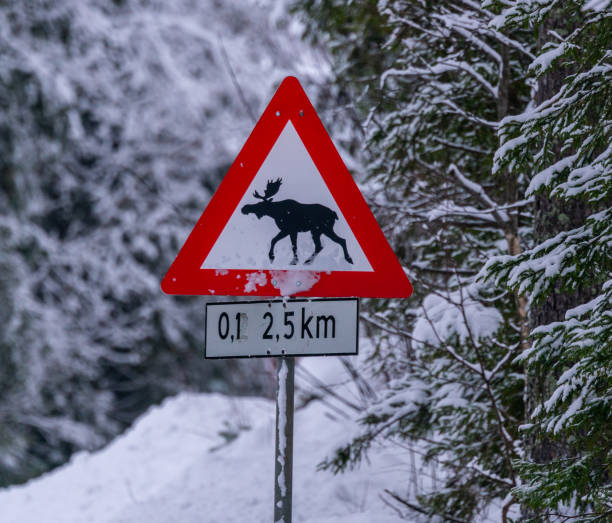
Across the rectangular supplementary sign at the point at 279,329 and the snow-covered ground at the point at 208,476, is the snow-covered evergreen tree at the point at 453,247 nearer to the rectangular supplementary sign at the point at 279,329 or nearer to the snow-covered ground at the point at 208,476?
the snow-covered ground at the point at 208,476

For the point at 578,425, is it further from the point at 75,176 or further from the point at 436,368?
the point at 75,176

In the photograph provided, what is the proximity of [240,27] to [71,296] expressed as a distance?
266 inches

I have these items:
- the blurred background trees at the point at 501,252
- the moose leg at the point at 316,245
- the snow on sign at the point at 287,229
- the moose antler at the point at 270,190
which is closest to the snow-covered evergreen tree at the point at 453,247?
the blurred background trees at the point at 501,252

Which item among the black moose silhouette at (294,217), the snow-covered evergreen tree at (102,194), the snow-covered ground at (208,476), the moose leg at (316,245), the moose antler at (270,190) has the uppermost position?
the snow-covered evergreen tree at (102,194)

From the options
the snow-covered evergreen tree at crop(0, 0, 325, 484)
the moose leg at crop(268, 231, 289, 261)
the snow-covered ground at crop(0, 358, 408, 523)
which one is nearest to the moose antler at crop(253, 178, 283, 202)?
the moose leg at crop(268, 231, 289, 261)

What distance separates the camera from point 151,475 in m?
7.05

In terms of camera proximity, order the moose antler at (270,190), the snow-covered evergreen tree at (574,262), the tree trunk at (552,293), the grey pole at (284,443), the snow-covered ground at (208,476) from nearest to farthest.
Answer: the snow-covered evergreen tree at (574,262) < the grey pole at (284,443) < the moose antler at (270,190) < the tree trunk at (552,293) < the snow-covered ground at (208,476)

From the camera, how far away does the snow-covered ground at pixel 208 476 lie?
16.7 ft

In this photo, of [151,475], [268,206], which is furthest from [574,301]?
[151,475]

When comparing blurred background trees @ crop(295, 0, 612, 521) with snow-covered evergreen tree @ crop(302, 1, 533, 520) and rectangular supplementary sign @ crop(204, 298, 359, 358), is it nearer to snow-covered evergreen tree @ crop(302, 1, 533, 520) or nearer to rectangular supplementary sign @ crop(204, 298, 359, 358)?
snow-covered evergreen tree @ crop(302, 1, 533, 520)

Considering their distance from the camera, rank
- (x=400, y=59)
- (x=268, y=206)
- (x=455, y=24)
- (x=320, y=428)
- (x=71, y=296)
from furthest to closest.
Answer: (x=71, y=296)
(x=320, y=428)
(x=400, y=59)
(x=455, y=24)
(x=268, y=206)

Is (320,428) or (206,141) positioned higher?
(206,141)

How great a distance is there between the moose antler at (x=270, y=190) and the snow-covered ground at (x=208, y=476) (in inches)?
76.5

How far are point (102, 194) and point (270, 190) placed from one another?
1185 centimetres
